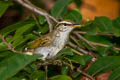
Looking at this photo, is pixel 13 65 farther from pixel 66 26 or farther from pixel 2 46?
Result: pixel 66 26

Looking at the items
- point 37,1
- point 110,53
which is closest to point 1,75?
point 110,53

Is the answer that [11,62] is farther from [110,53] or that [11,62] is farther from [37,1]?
[37,1]

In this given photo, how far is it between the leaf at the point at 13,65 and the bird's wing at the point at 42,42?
0.55m

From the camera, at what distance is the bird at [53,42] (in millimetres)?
2367

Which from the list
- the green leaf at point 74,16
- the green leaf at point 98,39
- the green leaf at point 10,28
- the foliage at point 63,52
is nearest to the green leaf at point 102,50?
the foliage at point 63,52

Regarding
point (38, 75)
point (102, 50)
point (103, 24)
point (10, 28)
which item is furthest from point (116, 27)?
point (38, 75)

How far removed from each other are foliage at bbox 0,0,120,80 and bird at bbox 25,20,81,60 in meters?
0.06

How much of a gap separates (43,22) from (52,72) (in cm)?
45

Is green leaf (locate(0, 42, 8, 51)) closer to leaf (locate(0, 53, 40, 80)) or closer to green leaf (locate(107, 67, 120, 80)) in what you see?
leaf (locate(0, 53, 40, 80))

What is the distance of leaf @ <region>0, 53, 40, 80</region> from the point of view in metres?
1.74

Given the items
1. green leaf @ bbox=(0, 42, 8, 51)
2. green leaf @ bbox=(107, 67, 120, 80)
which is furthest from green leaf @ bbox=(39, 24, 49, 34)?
green leaf @ bbox=(107, 67, 120, 80)

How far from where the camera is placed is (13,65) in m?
1.77

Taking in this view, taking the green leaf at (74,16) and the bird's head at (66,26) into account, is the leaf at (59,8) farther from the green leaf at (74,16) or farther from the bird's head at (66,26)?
the bird's head at (66,26)

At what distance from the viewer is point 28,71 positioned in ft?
7.00
